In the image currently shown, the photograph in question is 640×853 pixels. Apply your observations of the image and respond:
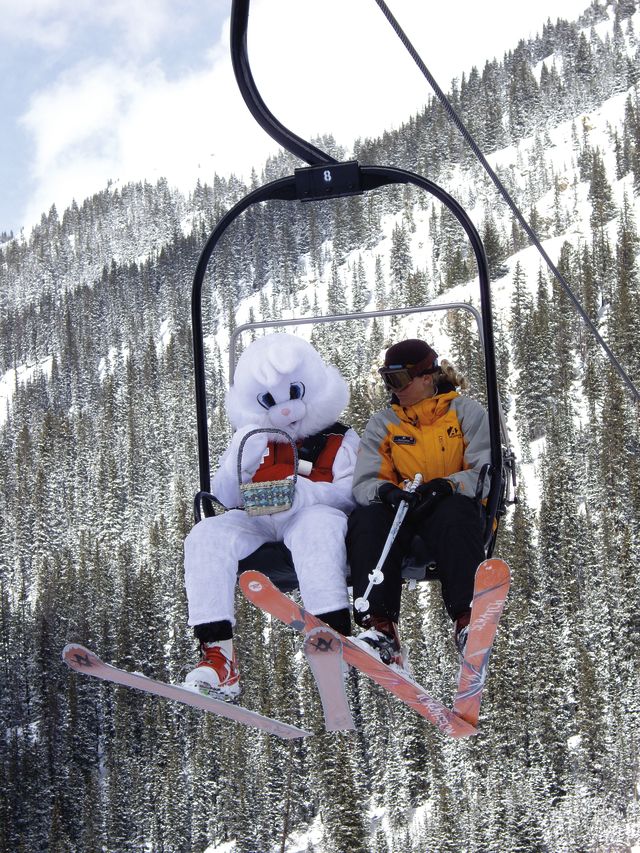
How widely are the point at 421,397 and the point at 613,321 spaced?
245ft

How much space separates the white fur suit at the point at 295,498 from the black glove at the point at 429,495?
1.14 ft

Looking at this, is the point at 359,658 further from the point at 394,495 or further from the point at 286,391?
the point at 286,391

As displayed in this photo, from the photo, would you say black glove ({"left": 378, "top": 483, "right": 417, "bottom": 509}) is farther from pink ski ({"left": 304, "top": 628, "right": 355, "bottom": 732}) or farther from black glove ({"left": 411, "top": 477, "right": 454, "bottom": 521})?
→ pink ski ({"left": 304, "top": 628, "right": 355, "bottom": 732})

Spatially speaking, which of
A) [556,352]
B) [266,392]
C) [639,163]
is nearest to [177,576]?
[556,352]

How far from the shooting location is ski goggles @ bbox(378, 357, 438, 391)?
197 inches

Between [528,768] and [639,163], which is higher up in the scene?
[639,163]

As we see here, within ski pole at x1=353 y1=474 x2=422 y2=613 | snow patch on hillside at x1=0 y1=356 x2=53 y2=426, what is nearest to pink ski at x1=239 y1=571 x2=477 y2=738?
ski pole at x1=353 y1=474 x2=422 y2=613

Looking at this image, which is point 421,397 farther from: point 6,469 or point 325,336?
point 6,469

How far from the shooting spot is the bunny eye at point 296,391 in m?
5.36

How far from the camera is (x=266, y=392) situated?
5.41m

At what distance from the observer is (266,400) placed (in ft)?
17.7

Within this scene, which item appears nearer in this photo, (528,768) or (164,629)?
(528,768)

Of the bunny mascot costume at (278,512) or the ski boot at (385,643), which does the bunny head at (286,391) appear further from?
the ski boot at (385,643)

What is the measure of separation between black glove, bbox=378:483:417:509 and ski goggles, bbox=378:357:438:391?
60cm
